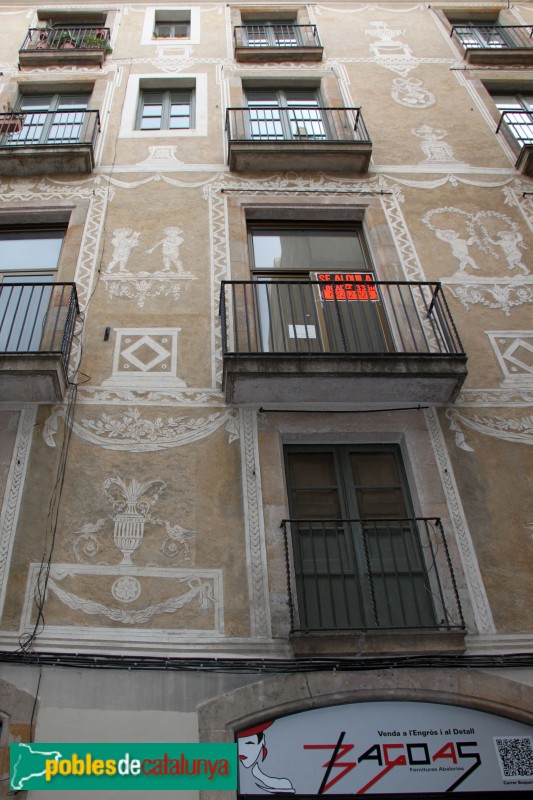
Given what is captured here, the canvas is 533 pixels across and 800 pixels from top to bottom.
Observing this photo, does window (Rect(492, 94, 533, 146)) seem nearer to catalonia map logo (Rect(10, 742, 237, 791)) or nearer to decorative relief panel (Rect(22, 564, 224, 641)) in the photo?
decorative relief panel (Rect(22, 564, 224, 641))

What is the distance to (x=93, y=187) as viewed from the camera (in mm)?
10141

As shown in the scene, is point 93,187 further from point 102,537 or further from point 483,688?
point 483,688

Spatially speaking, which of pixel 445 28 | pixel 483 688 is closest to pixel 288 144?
pixel 445 28

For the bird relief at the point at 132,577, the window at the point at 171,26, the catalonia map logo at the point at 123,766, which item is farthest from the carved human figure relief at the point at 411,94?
the catalonia map logo at the point at 123,766

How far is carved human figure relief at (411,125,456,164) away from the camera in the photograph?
35.5 ft

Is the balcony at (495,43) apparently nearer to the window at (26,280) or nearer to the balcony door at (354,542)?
the window at (26,280)

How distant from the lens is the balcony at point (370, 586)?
5875 mm

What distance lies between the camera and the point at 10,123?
11.2m

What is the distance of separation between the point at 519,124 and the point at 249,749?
10.3m

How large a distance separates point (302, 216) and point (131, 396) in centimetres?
396

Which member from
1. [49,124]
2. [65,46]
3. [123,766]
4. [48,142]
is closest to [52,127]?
[49,124]

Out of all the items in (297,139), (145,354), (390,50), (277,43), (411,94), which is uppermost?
(277,43)

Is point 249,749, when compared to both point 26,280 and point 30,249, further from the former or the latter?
point 30,249

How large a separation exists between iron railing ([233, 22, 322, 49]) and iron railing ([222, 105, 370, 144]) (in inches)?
90.4
